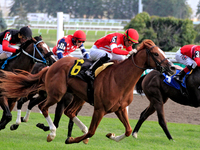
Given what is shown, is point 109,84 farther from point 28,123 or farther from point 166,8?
point 166,8

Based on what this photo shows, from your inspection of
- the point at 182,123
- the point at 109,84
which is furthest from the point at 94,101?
the point at 182,123

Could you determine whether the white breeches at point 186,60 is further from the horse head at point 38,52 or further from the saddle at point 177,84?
the horse head at point 38,52

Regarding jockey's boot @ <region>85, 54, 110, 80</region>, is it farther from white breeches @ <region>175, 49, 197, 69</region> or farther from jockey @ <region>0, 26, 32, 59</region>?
white breeches @ <region>175, 49, 197, 69</region>

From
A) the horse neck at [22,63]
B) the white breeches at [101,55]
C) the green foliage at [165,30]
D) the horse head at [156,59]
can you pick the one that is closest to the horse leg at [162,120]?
the white breeches at [101,55]

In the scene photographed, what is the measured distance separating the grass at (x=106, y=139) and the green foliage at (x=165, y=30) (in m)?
17.9

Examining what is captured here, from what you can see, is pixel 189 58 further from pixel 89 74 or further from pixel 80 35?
pixel 89 74

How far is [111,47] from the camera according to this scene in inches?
179

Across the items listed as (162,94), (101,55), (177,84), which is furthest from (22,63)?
(177,84)

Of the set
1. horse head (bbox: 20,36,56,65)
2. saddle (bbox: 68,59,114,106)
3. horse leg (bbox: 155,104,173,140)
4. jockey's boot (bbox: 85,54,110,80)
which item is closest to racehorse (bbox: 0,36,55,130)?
horse head (bbox: 20,36,56,65)

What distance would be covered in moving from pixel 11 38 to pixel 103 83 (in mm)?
2201

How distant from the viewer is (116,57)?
193 inches

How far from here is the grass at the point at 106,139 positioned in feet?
15.9

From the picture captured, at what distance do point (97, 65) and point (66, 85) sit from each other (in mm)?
555

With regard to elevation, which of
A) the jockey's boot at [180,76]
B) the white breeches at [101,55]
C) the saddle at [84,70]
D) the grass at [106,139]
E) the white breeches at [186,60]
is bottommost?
the grass at [106,139]
